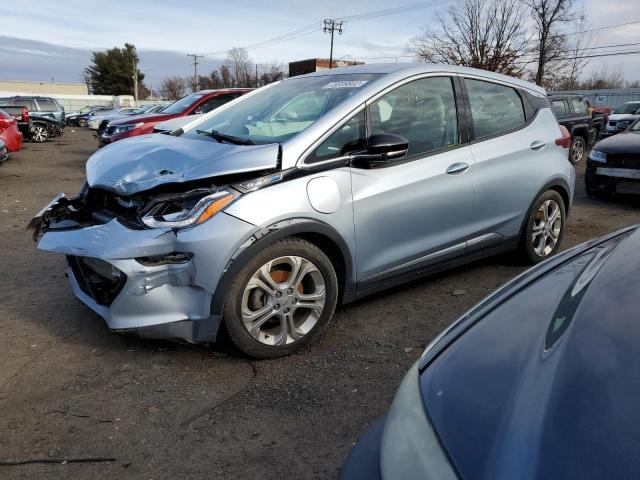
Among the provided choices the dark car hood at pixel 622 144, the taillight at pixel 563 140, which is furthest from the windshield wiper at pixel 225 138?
the dark car hood at pixel 622 144

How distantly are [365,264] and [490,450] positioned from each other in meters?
2.44

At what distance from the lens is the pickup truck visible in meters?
19.8

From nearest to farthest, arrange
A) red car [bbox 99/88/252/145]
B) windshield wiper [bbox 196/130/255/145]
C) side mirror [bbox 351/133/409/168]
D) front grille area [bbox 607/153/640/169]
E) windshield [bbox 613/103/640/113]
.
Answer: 1. side mirror [bbox 351/133/409/168]
2. windshield wiper [bbox 196/130/255/145]
3. front grille area [bbox 607/153/640/169]
4. red car [bbox 99/88/252/145]
5. windshield [bbox 613/103/640/113]

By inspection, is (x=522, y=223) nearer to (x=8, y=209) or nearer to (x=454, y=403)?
(x=454, y=403)

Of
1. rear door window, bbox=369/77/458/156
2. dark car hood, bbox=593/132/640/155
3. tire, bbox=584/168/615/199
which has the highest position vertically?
rear door window, bbox=369/77/458/156

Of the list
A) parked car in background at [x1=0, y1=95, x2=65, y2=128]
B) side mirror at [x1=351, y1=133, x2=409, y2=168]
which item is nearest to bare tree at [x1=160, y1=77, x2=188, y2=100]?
parked car in background at [x1=0, y1=95, x2=65, y2=128]

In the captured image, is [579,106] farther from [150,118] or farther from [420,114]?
[420,114]

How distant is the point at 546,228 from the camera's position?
4887 mm

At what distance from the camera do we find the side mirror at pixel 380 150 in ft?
10.9

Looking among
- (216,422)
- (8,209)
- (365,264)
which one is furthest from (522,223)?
(8,209)

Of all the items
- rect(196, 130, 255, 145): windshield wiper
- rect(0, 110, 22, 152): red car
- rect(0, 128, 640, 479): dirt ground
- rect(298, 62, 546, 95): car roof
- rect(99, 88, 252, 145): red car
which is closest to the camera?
rect(0, 128, 640, 479): dirt ground

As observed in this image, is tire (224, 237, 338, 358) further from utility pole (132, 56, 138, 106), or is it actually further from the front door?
utility pole (132, 56, 138, 106)

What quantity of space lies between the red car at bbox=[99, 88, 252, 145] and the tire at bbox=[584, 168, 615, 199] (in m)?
6.66

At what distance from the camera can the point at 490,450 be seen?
108cm
